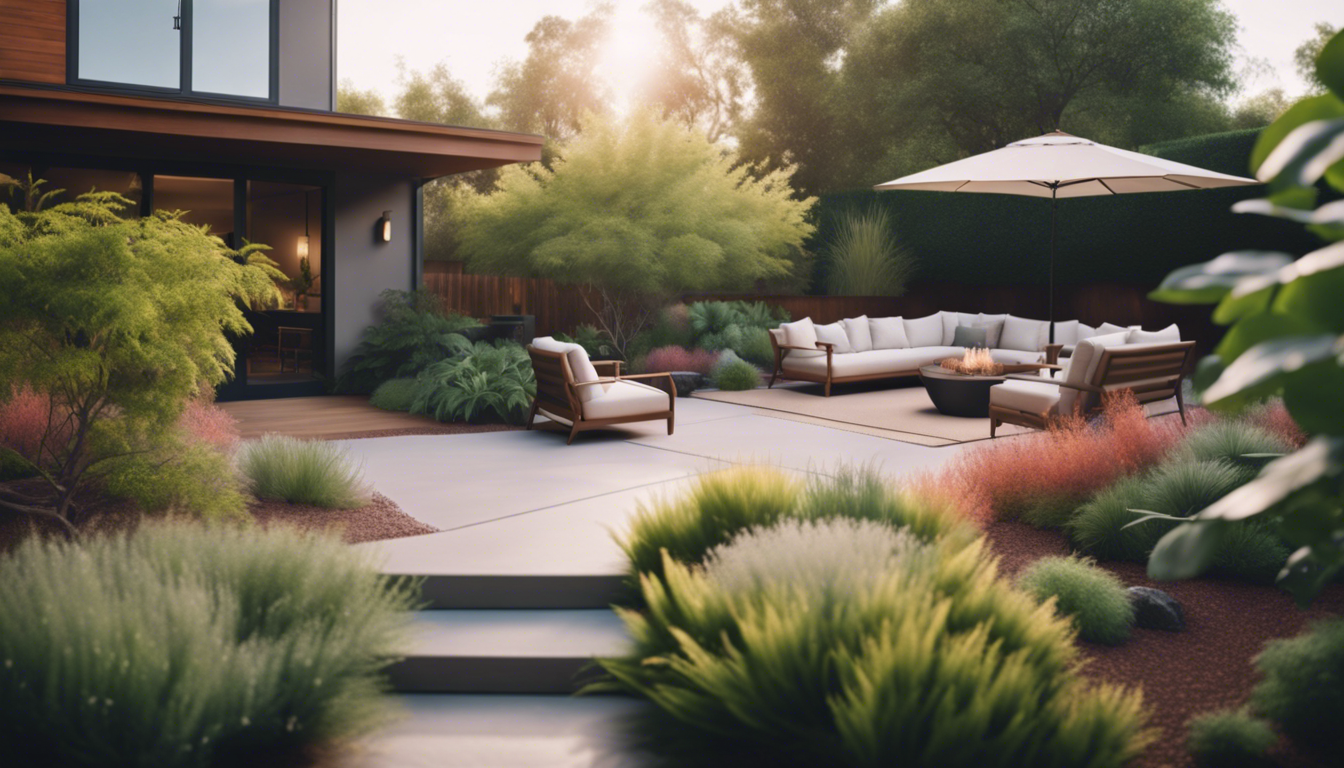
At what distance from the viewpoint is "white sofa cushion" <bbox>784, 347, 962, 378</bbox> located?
1172 cm

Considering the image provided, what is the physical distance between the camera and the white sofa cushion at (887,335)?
12.8 meters

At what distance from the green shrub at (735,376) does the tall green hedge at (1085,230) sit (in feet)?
18.2

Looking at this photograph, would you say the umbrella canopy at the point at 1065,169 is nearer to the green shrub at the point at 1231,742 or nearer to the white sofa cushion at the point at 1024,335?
the white sofa cushion at the point at 1024,335

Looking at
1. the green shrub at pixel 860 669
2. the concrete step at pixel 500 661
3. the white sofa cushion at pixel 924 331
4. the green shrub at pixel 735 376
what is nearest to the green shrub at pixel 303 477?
the concrete step at pixel 500 661

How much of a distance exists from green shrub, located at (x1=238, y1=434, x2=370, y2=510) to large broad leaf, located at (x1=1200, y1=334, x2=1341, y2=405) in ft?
16.9

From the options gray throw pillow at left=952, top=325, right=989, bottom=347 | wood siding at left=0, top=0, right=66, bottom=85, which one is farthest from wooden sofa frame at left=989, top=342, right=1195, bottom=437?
wood siding at left=0, top=0, right=66, bottom=85

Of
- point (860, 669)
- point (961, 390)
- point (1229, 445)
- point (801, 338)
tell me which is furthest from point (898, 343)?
point (860, 669)

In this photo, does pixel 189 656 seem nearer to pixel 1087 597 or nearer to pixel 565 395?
pixel 1087 597

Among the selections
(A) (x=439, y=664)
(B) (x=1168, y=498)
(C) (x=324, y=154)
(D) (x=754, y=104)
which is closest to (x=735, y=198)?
(C) (x=324, y=154)

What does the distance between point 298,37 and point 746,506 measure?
29.1 feet

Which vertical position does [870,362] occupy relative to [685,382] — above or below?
above

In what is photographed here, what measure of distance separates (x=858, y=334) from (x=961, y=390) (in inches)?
105

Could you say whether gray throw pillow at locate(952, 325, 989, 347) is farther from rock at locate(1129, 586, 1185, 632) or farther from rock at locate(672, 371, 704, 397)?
rock at locate(1129, 586, 1185, 632)

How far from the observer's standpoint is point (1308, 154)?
3.76 ft
